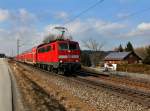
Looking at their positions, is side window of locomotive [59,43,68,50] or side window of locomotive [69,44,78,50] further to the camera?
side window of locomotive [69,44,78,50]

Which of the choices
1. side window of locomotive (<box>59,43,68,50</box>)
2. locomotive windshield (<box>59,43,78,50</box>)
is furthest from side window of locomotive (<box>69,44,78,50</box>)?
side window of locomotive (<box>59,43,68,50</box>)

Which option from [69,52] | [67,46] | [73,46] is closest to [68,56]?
[69,52]

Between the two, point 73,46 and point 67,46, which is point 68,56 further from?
point 73,46

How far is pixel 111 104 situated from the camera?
13.9 m

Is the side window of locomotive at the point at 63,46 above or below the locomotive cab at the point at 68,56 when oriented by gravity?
above

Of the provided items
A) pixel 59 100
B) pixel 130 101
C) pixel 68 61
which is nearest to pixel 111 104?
pixel 130 101

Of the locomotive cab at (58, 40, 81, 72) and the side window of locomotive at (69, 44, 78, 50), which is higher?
the side window of locomotive at (69, 44, 78, 50)

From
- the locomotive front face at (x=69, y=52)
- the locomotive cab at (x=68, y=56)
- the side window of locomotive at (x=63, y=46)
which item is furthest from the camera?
the side window of locomotive at (x=63, y=46)

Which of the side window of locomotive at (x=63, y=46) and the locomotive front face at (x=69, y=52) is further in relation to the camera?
the side window of locomotive at (x=63, y=46)

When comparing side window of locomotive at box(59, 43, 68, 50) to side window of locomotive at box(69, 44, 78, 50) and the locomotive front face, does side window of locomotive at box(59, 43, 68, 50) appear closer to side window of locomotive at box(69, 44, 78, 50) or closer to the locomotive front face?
the locomotive front face

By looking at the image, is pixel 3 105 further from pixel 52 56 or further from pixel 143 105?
pixel 52 56

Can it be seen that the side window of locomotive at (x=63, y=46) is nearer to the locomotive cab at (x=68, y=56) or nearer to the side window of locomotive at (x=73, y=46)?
the locomotive cab at (x=68, y=56)

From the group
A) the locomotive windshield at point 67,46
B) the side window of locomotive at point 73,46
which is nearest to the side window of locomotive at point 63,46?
the locomotive windshield at point 67,46

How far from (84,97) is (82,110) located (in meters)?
3.57
